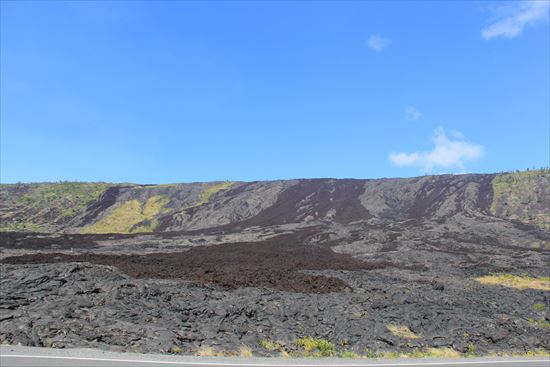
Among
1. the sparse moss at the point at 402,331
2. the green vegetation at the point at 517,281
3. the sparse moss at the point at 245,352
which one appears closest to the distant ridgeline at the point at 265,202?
the green vegetation at the point at 517,281

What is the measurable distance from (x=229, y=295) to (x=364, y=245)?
38.6 metres

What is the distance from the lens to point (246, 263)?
4219cm

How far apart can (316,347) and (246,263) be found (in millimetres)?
26891

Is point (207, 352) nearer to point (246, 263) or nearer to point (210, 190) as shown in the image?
point (246, 263)

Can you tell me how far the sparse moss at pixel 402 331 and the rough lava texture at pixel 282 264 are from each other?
0.27 m

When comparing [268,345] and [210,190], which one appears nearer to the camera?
[268,345]

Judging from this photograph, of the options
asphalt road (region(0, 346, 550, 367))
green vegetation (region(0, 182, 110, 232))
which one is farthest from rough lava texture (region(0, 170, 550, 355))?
asphalt road (region(0, 346, 550, 367))

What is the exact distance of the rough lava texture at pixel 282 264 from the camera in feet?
54.1

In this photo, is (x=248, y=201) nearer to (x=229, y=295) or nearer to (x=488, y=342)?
(x=229, y=295)

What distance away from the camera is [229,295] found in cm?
2323

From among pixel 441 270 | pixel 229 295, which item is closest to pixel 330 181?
pixel 441 270

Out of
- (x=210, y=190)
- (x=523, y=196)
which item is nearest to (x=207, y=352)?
(x=523, y=196)

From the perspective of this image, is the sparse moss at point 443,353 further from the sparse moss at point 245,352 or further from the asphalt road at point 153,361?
the sparse moss at point 245,352

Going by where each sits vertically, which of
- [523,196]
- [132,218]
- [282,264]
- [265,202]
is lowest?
[282,264]
